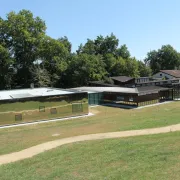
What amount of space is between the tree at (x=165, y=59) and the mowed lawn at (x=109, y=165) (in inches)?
3179

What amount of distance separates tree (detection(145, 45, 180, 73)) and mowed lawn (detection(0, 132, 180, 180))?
8075cm

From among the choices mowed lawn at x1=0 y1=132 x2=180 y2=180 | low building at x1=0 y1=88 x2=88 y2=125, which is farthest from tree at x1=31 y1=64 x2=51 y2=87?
mowed lawn at x1=0 y1=132 x2=180 y2=180

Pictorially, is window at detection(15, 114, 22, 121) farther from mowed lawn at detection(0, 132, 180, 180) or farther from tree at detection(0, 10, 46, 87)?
tree at detection(0, 10, 46, 87)

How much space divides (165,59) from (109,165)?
84651mm

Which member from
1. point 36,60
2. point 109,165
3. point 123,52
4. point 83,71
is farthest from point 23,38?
point 109,165

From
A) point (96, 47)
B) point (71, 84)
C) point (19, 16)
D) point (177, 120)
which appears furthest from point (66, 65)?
point (177, 120)

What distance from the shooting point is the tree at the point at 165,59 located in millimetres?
86250

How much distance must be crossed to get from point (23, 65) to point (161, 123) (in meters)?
40.0

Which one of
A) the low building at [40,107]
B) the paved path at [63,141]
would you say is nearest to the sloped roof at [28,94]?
the low building at [40,107]

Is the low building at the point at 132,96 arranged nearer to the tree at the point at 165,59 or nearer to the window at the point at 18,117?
the window at the point at 18,117

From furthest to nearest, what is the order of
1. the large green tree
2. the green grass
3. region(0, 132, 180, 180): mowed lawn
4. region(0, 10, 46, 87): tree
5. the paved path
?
the large green tree → region(0, 10, 46, 87): tree → the green grass → the paved path → region(0, 132, 180, 180): mowed lawn

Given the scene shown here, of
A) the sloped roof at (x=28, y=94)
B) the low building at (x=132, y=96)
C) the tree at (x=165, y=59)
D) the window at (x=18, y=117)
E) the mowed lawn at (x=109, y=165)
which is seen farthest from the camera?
the tree at (x=165, y=59)

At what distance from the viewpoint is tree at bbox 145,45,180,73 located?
8625 cm

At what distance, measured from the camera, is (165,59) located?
288ft
